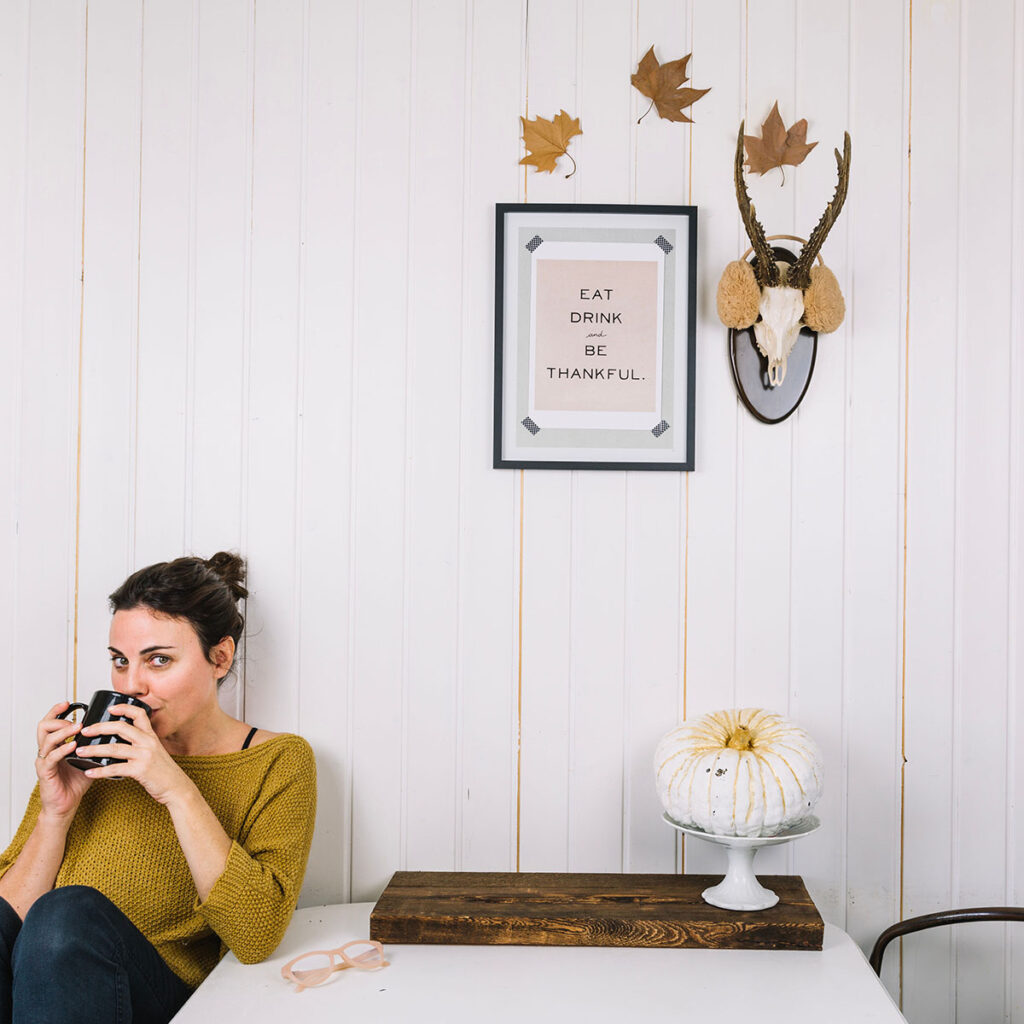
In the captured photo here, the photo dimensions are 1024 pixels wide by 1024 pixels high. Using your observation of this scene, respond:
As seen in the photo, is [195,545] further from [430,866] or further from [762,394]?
[762,394]

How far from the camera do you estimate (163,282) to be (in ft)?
5.17

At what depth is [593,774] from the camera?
61.8 inches

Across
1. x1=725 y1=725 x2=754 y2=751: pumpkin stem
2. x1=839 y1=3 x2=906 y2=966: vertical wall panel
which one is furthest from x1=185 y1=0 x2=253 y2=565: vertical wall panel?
x1=839 y1=3 x2=906 y2=966: vertical wall panel

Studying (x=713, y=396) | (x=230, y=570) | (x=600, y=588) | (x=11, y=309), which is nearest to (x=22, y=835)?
(x=230, y=570)

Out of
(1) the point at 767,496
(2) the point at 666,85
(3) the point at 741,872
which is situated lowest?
(3) the point at 741,872

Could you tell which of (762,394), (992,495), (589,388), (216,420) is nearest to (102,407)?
(216,420)

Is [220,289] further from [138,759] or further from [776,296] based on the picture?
[776,296]

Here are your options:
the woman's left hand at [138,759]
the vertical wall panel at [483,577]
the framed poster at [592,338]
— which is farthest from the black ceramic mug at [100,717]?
the framed poster at [592,338]

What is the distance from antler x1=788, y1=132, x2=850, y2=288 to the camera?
4.61 feet

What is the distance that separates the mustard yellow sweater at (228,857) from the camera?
4.20 feet

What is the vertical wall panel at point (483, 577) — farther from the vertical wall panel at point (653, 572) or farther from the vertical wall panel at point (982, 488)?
the vertical wall panel at point (982, 488)

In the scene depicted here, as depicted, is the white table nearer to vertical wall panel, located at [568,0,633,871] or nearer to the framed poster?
vertical wall panel, located at [568,0,633,871]

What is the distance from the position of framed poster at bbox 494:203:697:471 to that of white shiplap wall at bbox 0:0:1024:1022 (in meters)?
0.04

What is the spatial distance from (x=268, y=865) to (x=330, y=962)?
162 millimetres
